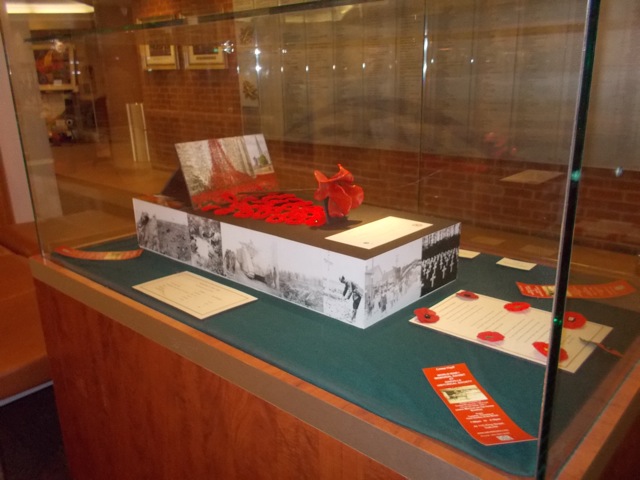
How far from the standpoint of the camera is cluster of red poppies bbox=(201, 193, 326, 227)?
1056 millimetres

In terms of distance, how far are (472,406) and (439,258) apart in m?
0.38

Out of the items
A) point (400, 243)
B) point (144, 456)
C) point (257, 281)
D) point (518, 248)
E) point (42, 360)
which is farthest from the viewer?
point (42, 360)

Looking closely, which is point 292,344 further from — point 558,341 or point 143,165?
point 143,165

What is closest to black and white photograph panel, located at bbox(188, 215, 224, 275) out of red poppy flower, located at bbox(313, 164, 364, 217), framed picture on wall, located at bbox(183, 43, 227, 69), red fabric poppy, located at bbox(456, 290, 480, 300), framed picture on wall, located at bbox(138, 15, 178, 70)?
red poppy flower, located at bbox(313, 164, 364, 217)

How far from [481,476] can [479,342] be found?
293 millimetres

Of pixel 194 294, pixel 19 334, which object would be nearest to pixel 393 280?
pixel 194 294

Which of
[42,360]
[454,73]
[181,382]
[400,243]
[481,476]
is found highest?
[454,73]

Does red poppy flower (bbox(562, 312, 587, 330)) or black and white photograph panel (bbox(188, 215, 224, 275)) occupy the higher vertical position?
red poppy flower (bbox(562, 312, 587, 330))

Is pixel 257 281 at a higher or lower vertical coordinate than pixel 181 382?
higher

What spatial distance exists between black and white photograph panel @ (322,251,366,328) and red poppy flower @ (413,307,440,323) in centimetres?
11

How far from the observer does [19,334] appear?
5.85ft

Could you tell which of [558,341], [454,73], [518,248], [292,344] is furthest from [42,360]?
[454,73]

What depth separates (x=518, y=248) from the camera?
1326 millimetres

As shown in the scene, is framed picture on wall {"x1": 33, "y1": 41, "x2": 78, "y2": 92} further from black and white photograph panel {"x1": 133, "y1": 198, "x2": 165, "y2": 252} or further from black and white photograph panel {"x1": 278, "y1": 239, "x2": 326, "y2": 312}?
black and white photograph panel {"x1": 278, "y1": 239, "x2": 326, "y2": 312}
